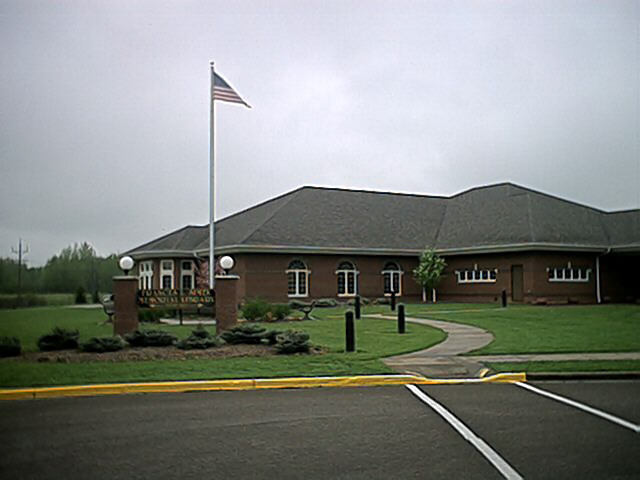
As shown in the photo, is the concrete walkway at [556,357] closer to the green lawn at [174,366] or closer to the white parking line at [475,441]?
the green lawn at [174,366]

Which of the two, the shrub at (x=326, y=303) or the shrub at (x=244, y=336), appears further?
the shrub at (x=326, y=303)

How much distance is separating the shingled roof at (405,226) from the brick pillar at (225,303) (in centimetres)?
1698

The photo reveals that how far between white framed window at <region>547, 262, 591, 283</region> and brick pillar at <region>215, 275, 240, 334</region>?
23104 mm

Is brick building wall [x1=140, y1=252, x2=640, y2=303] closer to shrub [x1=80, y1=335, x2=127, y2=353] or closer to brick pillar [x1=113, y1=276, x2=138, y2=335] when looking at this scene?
brick pillar [x1=113, y1=276, x2=138, y2=335]

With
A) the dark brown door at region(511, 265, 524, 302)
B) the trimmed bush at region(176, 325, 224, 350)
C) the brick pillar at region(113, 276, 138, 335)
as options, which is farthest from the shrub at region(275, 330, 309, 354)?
the dark brown door at region(511, 265, 524, 302)

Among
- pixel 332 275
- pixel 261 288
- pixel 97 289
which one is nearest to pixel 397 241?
pixel 332 275

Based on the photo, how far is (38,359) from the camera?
533 inches

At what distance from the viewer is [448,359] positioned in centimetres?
1401

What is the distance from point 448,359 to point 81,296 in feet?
38.7

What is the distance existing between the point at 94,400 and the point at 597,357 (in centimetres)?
1006

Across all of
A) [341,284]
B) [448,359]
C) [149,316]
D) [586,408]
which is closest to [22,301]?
[448,359]

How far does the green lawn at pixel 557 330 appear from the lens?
612 inches

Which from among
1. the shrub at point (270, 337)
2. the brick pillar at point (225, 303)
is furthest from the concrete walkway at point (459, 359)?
the brick pillar at point (225, 303)

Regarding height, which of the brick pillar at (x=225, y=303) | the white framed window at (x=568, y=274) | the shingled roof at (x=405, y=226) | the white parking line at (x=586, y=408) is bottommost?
the white parking line at (x=586, y=408)
